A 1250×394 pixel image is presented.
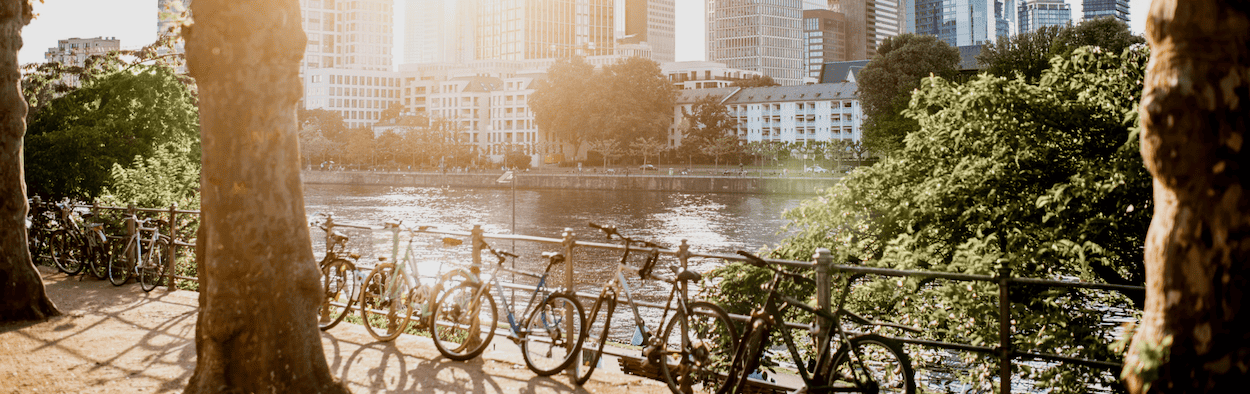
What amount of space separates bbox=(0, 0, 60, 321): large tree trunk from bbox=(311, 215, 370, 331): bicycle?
9.10 feet

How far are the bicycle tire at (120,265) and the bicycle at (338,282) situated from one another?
440 centimetres

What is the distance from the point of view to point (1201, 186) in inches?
127

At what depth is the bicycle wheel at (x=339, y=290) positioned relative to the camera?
8.41 meters

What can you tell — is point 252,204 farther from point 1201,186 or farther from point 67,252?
point 67,252

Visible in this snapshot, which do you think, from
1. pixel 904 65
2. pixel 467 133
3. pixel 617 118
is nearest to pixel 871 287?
pixel 904 65

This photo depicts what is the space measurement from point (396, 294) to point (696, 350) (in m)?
3.17

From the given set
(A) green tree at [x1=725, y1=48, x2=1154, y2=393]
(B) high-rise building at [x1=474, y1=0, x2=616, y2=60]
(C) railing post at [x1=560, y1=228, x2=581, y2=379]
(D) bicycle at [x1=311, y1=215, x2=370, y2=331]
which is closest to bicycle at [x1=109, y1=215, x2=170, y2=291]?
(D) bicycle at [x1=311, y1=215, x2=370, y2=331]

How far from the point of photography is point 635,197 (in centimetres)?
8131

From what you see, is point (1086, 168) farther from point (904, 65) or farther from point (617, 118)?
point (617, 118)

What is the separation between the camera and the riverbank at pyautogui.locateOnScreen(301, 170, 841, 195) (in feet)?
274

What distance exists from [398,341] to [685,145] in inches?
4294

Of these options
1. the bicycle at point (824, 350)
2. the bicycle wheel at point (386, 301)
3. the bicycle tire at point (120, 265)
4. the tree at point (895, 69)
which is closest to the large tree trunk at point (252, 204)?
the bicycle wheel at point (386, 301)

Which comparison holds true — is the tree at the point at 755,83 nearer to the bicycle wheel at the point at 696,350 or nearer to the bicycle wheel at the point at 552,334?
the bicycle wheel at the point at 552,334

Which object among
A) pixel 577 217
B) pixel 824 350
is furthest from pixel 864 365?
pixel 577 217
